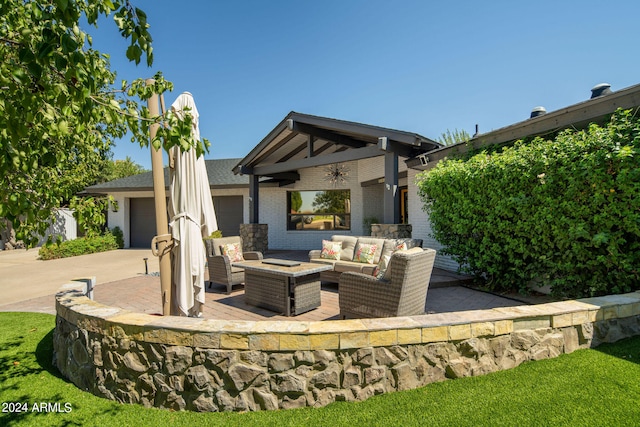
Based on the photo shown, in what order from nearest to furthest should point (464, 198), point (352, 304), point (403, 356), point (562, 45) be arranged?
1. point (403, 356)
2. point (352, 304)
3. point (464, 198)
4. point (562, 45)

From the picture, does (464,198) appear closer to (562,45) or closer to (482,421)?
(482,421)

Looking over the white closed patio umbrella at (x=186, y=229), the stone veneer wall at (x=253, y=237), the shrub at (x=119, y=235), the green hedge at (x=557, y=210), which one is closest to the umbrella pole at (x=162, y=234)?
the white closed patio umbrella at (x=186, y=229)

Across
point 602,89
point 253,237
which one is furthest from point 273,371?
point 253,237

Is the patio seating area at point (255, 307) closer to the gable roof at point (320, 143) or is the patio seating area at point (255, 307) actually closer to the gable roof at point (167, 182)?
the gable roof at point (320, 143)

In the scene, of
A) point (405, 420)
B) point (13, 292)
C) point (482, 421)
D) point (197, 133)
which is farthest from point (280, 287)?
point (13, 292)

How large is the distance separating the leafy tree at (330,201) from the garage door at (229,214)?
11.3 feet

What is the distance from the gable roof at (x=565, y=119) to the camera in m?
3.76

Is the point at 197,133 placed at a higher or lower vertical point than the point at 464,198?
higher

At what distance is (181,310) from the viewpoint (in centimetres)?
334

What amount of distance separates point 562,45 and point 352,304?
27.6ft

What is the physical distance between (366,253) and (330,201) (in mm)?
6396

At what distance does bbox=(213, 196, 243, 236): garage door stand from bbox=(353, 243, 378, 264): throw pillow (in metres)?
8.47

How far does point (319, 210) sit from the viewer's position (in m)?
12.6

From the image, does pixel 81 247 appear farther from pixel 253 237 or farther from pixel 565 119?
pixel 565 119
